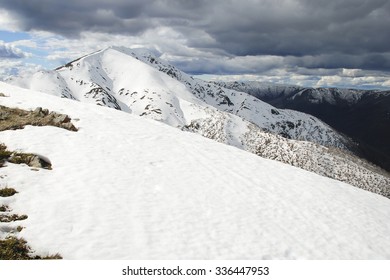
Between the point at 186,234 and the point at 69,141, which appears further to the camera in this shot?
the point at 69,141

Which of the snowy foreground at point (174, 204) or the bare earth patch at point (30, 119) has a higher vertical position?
the bare earth patch at point (30, 119)

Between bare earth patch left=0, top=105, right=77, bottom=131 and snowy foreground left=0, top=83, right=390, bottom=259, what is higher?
bare earth patch left=0, top=105, right=77, bottom=131

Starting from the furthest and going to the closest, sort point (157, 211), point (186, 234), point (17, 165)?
1. point (17, 165)
2. point (157, 211)
3. point (186, 234)

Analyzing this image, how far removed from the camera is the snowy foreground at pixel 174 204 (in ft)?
41.9

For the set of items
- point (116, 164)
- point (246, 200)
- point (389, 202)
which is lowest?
point (389, 202)

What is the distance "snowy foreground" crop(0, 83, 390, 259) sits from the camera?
1277cm

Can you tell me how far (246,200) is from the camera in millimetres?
18344

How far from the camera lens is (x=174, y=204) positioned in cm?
1638

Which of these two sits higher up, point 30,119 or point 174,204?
point 30,119

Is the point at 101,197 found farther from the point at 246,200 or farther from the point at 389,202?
the point at 389,202

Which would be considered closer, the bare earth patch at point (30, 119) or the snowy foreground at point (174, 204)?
the snowy foreground at point (174, 204)

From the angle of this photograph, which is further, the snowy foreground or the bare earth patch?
the bare earth patch
